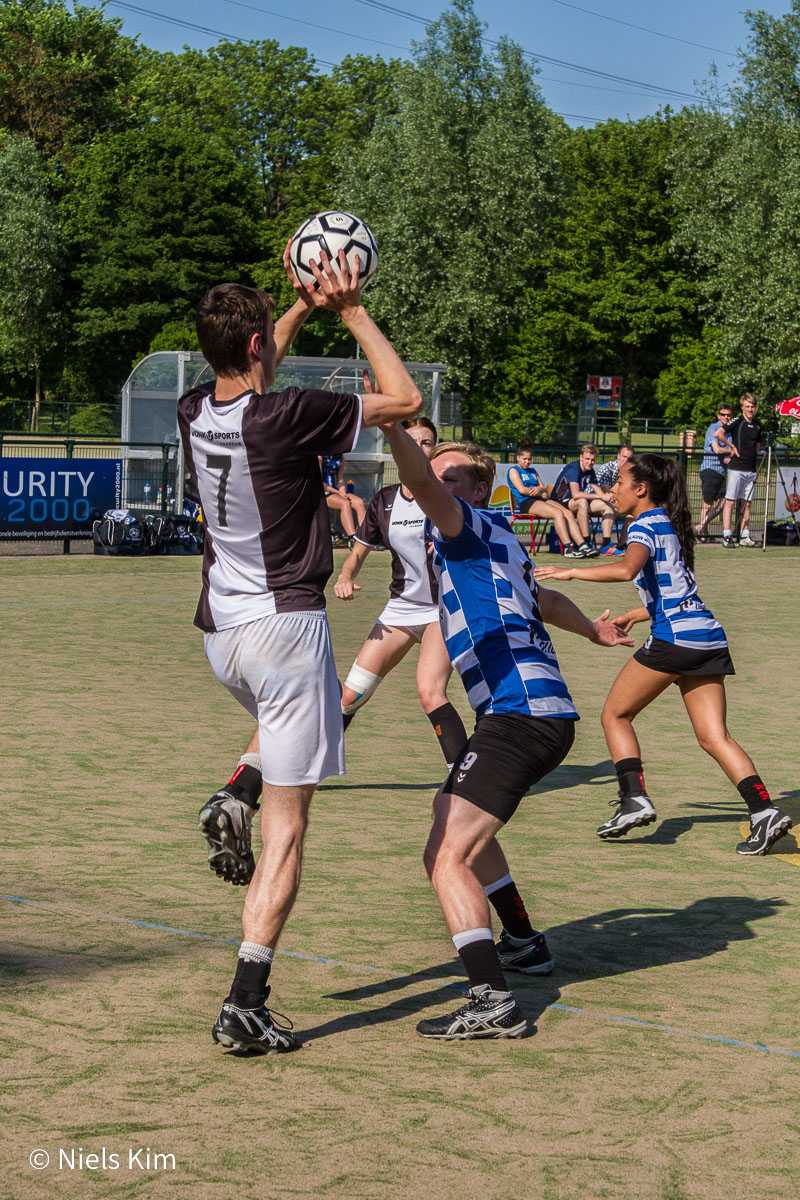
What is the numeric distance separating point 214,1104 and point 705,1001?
1795mm

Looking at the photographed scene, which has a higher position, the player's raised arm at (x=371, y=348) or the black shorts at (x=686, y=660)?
the player's raised arm at (x=371, y=348)

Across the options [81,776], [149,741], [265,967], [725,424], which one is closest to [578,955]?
[265,967]

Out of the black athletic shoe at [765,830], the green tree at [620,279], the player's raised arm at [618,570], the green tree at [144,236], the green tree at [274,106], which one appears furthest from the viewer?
the green tree at [274,106]

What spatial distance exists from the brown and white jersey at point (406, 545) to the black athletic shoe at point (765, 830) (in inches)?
79.0

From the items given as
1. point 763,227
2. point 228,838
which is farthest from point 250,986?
point 763,227

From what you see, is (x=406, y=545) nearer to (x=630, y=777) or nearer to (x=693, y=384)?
(x=630, y=777)

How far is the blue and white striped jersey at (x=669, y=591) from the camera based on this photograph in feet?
24.0

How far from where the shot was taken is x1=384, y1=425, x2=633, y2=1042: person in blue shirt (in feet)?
14.8

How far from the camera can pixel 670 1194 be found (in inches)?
135

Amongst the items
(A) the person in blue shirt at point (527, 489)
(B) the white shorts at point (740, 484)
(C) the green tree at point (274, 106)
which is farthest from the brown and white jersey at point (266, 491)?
(C) the green tree at point (274, 106)

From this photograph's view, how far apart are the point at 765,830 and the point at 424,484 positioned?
3373mm

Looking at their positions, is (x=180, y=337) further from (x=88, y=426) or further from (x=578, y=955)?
(x=578, y=955)

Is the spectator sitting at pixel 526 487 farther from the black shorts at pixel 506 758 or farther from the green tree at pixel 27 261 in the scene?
the green tree at pixel 27 261

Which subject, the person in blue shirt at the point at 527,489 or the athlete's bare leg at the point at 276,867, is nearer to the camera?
the athlete's bare leg at the point at 276,867
